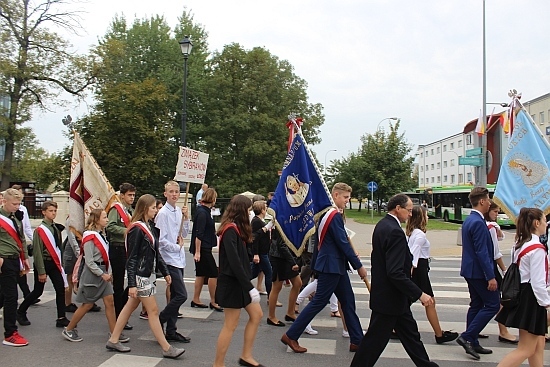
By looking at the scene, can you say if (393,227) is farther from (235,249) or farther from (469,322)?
(469,322)

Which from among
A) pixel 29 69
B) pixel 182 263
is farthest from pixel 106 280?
pixel 29 69

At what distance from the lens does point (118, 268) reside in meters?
6.72

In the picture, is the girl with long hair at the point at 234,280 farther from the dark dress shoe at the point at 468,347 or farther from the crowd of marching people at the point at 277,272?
the dark dress shoe at the point at 468,347

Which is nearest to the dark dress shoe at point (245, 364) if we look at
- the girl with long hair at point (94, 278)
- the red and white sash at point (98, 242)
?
the girl with long hair at point (94, 278)

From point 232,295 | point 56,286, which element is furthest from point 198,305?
point 232,295

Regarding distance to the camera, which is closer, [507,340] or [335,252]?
[335,252]

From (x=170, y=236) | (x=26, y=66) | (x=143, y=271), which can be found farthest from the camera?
(x=26, y=66)

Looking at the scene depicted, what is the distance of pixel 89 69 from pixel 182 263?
85.4 feet

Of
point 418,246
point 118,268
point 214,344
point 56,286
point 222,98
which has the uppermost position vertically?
point 222,98

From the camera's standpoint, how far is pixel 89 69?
2958cm

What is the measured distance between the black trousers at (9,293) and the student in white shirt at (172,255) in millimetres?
1698

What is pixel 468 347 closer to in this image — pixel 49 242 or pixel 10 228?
pixel 49 242

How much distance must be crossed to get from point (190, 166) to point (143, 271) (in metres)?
4.34

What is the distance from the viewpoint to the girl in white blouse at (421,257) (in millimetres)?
6281
